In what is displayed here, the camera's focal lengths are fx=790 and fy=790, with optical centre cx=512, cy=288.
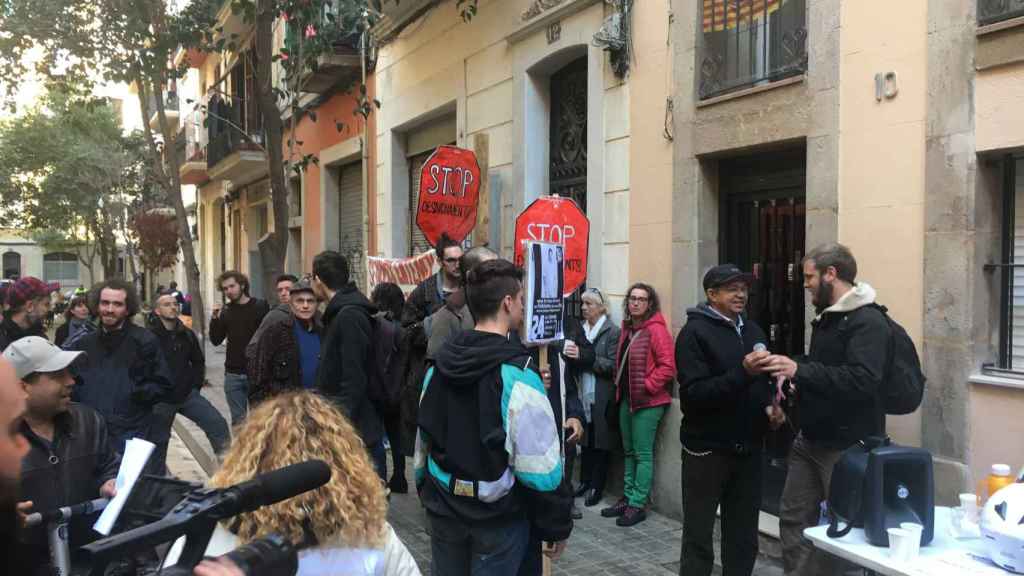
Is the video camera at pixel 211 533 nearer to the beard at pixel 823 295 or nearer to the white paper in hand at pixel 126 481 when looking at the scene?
the white paper in hand at pixel 126 481

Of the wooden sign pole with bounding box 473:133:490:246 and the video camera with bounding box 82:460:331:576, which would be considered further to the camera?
the wooden sign pole with bounding box 473:133:490:246

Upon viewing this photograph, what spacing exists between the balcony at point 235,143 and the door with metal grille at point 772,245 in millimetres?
13791

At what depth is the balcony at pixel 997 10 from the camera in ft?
13.9

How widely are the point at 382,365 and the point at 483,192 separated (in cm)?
448

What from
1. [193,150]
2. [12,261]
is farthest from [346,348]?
[12,261]

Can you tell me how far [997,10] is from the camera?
171 inches

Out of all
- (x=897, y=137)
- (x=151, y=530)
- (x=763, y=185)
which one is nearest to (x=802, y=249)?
(x=763, y=185)

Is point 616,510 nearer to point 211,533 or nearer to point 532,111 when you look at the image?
point 532,111

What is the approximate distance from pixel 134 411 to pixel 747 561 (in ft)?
12.3

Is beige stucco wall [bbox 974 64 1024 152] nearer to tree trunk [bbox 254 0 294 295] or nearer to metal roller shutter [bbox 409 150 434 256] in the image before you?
tree trunk [bbox 254 0 294 295]

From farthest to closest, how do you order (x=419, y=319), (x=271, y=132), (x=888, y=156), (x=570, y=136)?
(x=271, y=132), (x=570, y=136), (x=419, y=319), (x=888, y=156)

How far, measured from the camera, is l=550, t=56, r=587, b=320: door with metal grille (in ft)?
26.9

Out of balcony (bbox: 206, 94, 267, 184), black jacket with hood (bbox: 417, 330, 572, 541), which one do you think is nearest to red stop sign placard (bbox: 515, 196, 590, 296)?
black jacket with hood (bbox: 417, 330, 572, 541)

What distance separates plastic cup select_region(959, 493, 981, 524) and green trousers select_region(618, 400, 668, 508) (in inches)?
122
